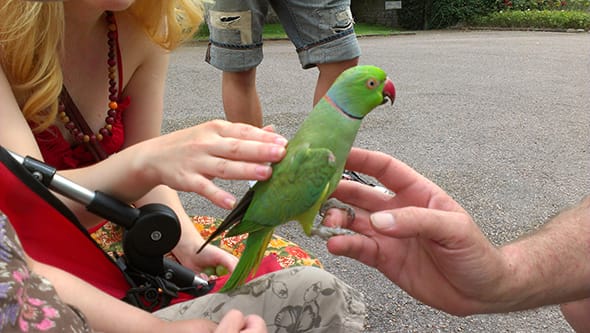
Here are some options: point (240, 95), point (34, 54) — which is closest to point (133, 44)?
point (34, 54)

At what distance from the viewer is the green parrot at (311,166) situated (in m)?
0.99

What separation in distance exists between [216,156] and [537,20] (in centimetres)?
1577

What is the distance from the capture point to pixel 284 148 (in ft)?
3.15

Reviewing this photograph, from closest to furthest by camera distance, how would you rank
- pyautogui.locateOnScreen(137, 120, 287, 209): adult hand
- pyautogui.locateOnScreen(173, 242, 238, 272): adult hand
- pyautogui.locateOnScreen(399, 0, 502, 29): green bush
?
pyautogui.locateOnScreen(137, 120, 287, 209): adult hand → pyautogui.locateOnScreen(173, 242, 238, 272): adult hand → pyautogui.locateOnScreen(399, 0, 502, 29): green bush

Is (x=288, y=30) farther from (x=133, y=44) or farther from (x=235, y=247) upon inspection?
(x=235, y=247)

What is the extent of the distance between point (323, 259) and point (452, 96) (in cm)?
360

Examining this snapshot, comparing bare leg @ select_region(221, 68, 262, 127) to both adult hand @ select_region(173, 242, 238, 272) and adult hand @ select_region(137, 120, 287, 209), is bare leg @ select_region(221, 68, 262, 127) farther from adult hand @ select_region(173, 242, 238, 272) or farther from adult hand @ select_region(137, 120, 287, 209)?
adult hand @ select_region(137, 120, 287, 209)

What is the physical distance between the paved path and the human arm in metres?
0.83

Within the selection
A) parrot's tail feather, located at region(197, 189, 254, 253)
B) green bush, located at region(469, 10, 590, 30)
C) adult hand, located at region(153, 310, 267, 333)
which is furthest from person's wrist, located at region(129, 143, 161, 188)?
green bush, located at region(469, 10, 590, 30)

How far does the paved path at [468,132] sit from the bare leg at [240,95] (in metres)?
0.51

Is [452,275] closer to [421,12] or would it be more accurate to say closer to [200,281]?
[200,281]

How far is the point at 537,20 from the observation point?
1475cm

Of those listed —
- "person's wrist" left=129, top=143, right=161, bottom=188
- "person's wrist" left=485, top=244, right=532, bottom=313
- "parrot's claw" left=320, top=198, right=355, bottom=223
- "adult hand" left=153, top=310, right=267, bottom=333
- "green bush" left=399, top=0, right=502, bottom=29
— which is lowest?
"green bush" left=399, top=0, right=502, bottom=29

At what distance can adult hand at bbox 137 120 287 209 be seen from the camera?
0.89m
